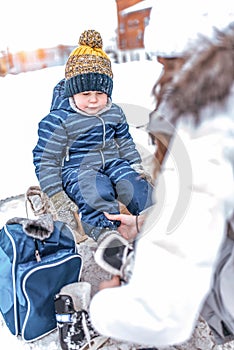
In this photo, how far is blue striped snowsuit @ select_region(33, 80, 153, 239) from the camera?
1453 millimetres

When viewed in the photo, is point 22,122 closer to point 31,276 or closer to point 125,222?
point 125,222

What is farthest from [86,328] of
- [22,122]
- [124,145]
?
[22,122]

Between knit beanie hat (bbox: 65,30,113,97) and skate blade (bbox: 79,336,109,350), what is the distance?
0.87m

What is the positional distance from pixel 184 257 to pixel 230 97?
230 mm

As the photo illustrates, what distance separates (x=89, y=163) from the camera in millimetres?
1604

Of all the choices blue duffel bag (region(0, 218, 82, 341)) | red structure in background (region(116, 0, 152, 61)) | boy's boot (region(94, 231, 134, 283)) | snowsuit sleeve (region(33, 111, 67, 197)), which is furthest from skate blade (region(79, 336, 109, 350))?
red structure in background (region(116, 0, 152, 61))

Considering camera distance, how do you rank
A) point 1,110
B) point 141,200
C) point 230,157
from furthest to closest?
point 1,110 → point 141,200 → point 230,157

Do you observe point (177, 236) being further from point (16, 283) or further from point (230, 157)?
point (16, 283)

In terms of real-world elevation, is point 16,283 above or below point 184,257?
below

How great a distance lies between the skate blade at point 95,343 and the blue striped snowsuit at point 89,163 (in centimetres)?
35

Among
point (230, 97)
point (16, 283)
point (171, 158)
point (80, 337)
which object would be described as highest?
point (230, 97)

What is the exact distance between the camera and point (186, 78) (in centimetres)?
61

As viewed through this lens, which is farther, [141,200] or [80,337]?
[141,200]

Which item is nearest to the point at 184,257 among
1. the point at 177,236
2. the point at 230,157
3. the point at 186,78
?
the point at 177,236
